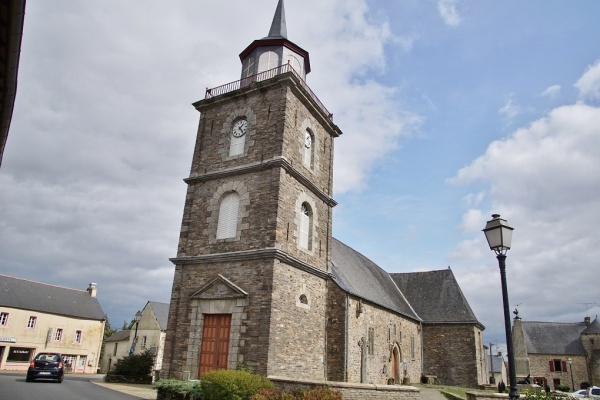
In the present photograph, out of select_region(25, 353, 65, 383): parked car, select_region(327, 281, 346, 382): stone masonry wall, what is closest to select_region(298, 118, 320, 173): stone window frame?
select_region(327, 281, 346, 382): stone masonry wall

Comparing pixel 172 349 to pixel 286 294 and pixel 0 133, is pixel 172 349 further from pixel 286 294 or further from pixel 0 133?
pixel 0 133

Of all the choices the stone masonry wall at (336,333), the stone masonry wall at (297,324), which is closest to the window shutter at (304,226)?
the stone masonry wall at (297,324)

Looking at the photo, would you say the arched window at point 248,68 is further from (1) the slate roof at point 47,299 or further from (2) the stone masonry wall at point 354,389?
(1) the slate roof at point 47,299

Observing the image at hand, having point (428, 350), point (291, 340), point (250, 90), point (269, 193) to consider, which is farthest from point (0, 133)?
point (428, 350)

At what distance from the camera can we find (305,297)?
16531 millimetres

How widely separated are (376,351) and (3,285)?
102 feet

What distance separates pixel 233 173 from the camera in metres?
16.9

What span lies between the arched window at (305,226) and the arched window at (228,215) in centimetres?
269

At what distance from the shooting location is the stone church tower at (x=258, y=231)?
1466 centimetres

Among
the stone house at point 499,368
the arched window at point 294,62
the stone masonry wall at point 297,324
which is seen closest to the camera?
the stone masonry wall at point 297,324

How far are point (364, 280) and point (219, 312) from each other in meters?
11.5

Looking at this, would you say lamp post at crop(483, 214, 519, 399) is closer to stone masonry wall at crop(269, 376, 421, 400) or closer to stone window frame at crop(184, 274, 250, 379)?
stone masonry wall at crop(269, 376, 421, 400)

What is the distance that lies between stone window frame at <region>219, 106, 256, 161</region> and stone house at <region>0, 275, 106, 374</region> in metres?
27.2

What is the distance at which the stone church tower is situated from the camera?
577 inches
